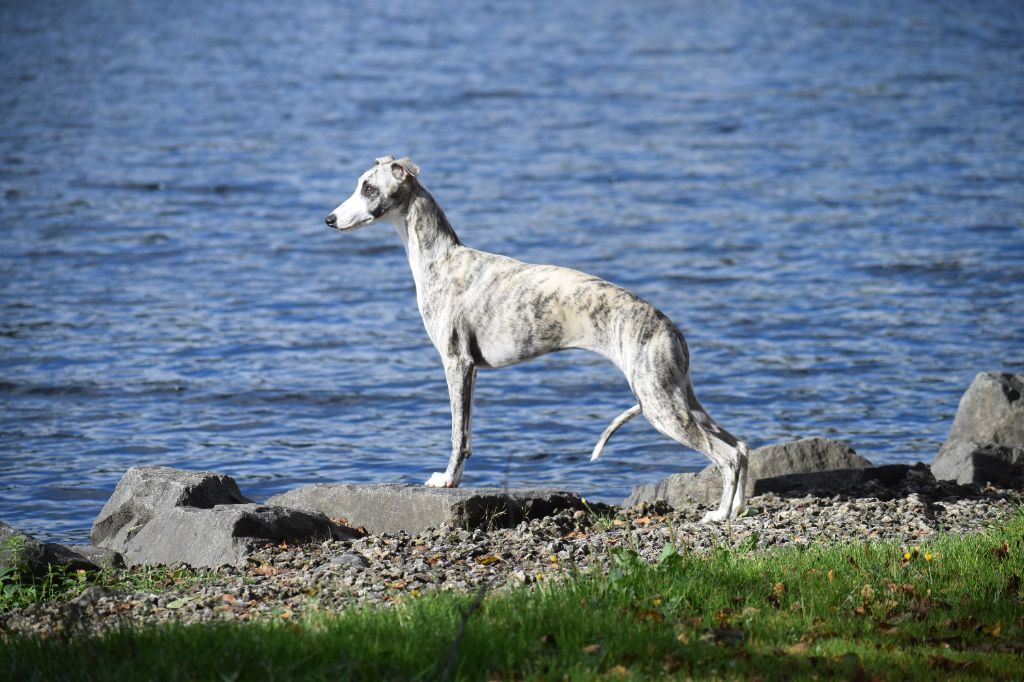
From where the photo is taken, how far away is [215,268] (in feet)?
75.2

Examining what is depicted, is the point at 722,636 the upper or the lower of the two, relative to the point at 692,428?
lower

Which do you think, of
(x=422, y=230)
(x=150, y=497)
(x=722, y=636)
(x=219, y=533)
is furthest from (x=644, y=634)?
(x=150, y=497)

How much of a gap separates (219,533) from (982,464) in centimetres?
648

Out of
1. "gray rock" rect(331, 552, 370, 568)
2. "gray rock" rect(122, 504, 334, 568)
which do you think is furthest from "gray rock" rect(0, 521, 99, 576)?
"gray rock" rect(331, 552, 370, 568)

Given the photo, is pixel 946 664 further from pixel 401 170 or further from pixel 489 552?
pixel 401 170

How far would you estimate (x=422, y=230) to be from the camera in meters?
10.9

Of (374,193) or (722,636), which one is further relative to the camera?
(374,193)

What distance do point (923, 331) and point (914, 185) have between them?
9.64 meters

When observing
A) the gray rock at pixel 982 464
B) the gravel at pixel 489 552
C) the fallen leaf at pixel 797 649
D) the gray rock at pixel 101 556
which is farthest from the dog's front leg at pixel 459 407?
the gray rock at pixel 982 464

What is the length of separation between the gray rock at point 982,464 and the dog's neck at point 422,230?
4.82 meters

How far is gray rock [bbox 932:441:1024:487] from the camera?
11828 mm

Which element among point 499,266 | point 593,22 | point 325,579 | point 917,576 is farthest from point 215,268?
point 593,22

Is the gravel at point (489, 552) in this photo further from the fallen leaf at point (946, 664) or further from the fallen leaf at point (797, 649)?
the fallen leaf at point (946, 664)

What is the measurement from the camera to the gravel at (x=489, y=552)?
8320 millimetres
